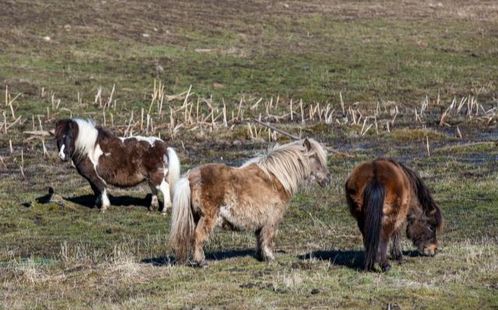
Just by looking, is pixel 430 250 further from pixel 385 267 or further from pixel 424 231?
pixel 385 267

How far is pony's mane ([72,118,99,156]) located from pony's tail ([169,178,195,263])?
8.49 metres

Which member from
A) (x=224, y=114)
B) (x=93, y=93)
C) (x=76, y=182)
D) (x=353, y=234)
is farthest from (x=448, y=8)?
(x=353, y=234)

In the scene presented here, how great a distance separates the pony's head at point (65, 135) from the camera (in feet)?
68.4

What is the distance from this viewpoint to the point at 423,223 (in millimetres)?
13336

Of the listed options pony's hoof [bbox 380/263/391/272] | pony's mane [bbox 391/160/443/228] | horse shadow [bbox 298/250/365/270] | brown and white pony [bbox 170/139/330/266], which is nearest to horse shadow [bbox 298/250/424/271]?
horse shadow [bbox 298/250/365/270]

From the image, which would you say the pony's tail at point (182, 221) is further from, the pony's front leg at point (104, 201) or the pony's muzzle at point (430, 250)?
the pony's front leg at point (104, 201)

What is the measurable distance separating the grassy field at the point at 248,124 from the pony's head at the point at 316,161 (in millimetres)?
1076

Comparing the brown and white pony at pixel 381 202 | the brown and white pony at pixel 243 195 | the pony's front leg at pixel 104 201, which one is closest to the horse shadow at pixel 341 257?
the brown and white pony at pixel 381 202

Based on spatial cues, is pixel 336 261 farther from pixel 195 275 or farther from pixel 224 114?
pixel 224 114

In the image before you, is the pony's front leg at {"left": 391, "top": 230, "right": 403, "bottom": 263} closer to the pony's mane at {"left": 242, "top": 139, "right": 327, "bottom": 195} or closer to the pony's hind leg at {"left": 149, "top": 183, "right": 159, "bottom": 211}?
the pony's mane at {"left": 242, "top": 139, "right": 327, "bottom": 195}

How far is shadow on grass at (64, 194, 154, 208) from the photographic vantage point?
21.6m

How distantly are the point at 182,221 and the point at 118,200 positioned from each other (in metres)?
9.22

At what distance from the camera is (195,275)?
40.9 feet

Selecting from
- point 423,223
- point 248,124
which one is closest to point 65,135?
point 423,223
